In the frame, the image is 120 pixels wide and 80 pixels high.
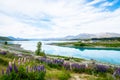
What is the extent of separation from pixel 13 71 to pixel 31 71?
86cm

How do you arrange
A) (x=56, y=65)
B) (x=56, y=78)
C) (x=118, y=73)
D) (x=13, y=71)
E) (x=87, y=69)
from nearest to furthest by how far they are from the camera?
(x=13, y=71) < (x=56, y=78) < (x=118, y=73) < (x=87, y=69) < (x=56, y=65)

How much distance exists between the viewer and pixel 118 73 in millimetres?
10820

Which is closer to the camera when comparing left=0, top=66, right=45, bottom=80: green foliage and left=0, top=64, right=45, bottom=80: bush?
left=0, top=64, right=45, bottom=80: bush

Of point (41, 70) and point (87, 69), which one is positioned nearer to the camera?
point (41, 70)

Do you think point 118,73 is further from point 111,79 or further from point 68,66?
point 68,66

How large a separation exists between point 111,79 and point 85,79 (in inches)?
53.8

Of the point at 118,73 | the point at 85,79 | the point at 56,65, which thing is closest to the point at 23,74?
the point at 85,79

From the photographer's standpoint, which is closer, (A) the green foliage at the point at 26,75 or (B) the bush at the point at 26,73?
(B) the bush at the point at 26,73

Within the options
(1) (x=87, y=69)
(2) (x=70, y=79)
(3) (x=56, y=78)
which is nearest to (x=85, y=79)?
(2) (x=70, y=79)

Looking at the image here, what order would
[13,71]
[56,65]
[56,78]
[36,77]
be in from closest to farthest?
[13,71] → [36,77] → [56,78] → [56,65]

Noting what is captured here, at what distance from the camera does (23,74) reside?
22.6 feet

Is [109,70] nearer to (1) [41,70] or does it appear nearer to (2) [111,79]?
(2) [111,79]

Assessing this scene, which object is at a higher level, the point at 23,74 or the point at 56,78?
the point at 23,74

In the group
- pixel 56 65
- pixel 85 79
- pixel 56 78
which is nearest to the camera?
pixel 56 78
